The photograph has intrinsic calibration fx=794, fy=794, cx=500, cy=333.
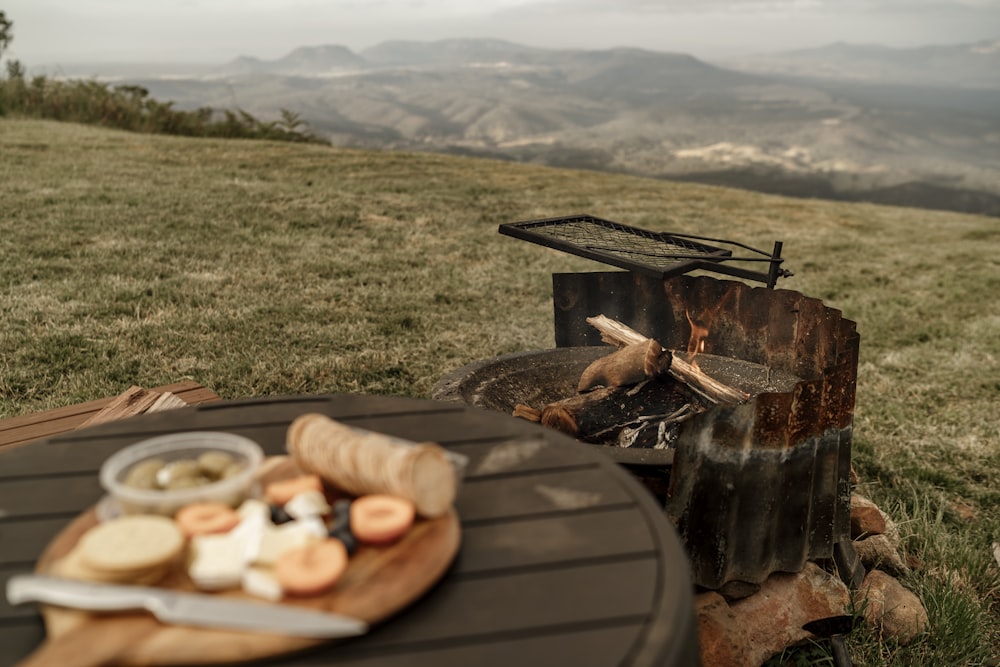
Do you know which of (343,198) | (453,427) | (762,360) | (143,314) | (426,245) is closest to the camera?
(453,427)

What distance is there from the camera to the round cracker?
3.85 ft

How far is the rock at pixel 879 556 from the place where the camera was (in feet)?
9.80

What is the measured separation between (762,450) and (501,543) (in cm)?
121

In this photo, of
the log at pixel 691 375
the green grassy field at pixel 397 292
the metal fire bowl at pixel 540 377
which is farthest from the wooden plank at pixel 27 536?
the green grassy field at pixel 397 292

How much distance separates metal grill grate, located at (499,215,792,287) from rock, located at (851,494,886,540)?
936 millimetres

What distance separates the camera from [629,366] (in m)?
3.00

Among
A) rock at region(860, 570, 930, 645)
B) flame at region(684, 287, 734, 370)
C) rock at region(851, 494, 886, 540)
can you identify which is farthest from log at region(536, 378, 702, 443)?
rock at region(860, 570, 930, 645)

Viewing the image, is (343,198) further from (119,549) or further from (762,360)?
(119,549)

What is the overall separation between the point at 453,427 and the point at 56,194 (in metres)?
8.51

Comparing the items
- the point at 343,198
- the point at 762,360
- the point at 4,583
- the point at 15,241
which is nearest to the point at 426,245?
the point at 343,198

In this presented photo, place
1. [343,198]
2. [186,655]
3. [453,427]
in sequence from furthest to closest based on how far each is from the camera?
[343,198] → [453,427] → [186,655]

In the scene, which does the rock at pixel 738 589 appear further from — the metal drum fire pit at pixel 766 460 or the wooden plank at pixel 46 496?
the wooden plank at pixel 46 496

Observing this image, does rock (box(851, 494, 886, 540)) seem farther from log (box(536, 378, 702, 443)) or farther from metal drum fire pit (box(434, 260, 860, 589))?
log (box(536, 378, 702, 443))

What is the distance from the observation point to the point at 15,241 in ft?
23.1
